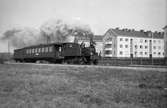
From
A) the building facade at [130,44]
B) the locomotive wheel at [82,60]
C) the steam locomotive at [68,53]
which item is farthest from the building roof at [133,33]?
the locomotive wheel at [82,60]

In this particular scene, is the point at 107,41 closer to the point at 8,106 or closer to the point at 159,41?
the point at 159,41

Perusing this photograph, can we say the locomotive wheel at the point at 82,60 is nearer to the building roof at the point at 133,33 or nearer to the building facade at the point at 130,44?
the building facade at the point at 130,44

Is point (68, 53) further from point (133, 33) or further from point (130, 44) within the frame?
point (133, 33)

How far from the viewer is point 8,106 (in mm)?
4684

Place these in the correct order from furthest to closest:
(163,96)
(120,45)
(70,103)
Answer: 1. (120,45)
2. (163,96)
3. (70,103)

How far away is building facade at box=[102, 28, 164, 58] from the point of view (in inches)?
2479

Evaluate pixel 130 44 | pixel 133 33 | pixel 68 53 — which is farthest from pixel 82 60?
pixel 133 33

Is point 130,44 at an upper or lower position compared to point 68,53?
upper

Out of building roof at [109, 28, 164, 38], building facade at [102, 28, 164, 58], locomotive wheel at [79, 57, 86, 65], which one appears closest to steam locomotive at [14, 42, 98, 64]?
locomotive wheel at [79, 57, 86, 65]

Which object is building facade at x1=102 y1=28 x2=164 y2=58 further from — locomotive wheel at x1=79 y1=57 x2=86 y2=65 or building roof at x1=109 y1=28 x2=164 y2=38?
locomotive wheel at x1=79 y1=57 x2=86 y2=65

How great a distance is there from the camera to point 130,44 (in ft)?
211

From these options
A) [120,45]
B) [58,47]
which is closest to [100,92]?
[58,47]

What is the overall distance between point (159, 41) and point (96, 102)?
69689 mm

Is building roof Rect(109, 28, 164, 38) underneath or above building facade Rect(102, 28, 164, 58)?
above
